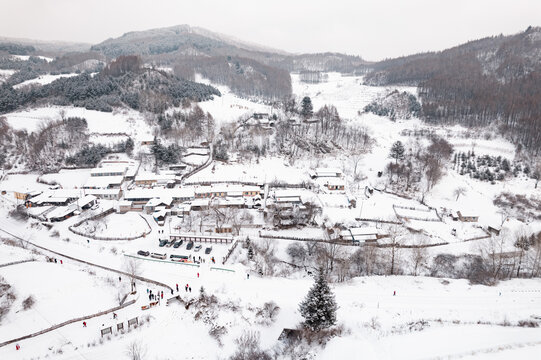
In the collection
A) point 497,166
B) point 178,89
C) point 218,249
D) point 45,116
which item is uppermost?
point 178,89

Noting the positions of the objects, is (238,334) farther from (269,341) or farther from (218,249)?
(218,249)

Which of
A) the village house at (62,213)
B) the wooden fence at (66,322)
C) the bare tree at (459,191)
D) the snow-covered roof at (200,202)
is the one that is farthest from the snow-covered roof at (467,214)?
the village house at (62,213)

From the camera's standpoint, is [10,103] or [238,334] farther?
[10,103]

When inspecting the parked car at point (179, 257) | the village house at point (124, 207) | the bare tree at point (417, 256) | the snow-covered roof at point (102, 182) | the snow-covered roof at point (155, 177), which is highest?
the snow-covered roof at point (155, 177)

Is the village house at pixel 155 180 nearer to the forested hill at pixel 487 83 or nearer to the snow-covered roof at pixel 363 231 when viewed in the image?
A: the snow-covered roof at pixel 363 231

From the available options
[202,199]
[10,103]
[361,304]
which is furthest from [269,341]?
[10,103]

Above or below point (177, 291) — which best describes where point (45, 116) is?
above

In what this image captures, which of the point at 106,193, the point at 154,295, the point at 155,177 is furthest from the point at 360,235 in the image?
the point at 106,193
